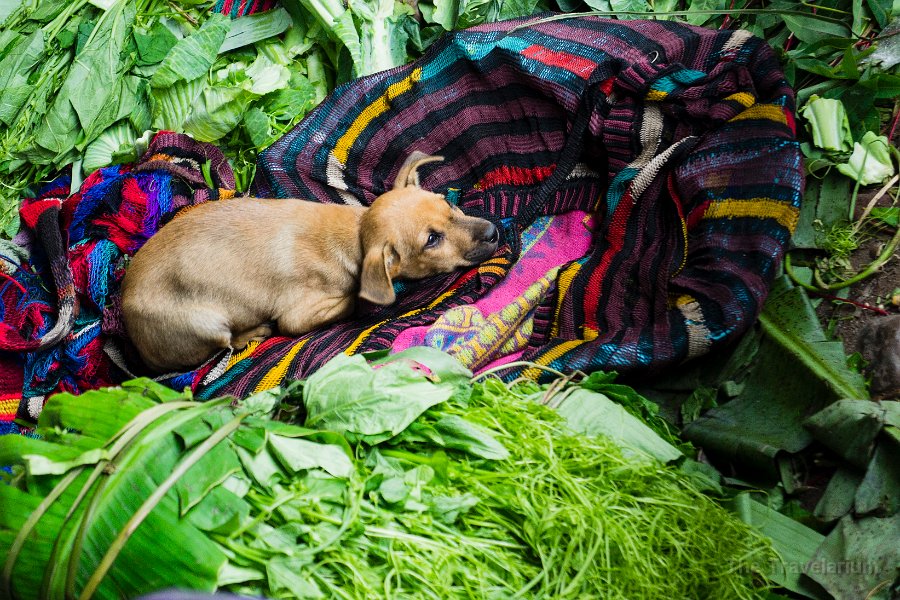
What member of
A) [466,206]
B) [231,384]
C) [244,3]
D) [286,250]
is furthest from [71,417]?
[244,3]

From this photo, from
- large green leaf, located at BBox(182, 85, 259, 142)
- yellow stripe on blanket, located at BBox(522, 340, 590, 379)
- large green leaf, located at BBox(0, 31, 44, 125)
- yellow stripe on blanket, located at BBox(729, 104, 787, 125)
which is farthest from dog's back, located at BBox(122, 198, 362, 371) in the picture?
yellow stripe on blanket, located at BBox(729, 104, 787, 125)

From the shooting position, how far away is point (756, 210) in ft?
10.1

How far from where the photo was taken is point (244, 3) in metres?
4.69

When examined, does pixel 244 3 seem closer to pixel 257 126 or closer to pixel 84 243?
pixel 257 126

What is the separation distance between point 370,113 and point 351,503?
113 inches

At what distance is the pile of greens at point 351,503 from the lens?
5.71 feet

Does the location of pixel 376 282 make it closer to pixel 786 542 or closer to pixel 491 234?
pixel 491 234

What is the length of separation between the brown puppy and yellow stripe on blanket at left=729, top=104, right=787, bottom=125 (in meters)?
1.37

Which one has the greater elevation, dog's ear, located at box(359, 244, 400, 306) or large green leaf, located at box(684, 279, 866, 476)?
dog's ear, located at box(359, 244, 400, 306)

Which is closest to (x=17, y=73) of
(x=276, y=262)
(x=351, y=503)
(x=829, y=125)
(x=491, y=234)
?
(x=276, y=262)

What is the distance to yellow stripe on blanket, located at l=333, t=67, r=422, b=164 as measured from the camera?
4152mm

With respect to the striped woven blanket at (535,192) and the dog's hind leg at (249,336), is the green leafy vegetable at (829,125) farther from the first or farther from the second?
the dog's hind leg at (249,336)

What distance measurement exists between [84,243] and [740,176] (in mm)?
3507

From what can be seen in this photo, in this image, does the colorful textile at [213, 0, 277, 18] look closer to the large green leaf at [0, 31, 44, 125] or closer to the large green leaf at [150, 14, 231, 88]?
the large green leaf at [150, 14, 231, 88]
